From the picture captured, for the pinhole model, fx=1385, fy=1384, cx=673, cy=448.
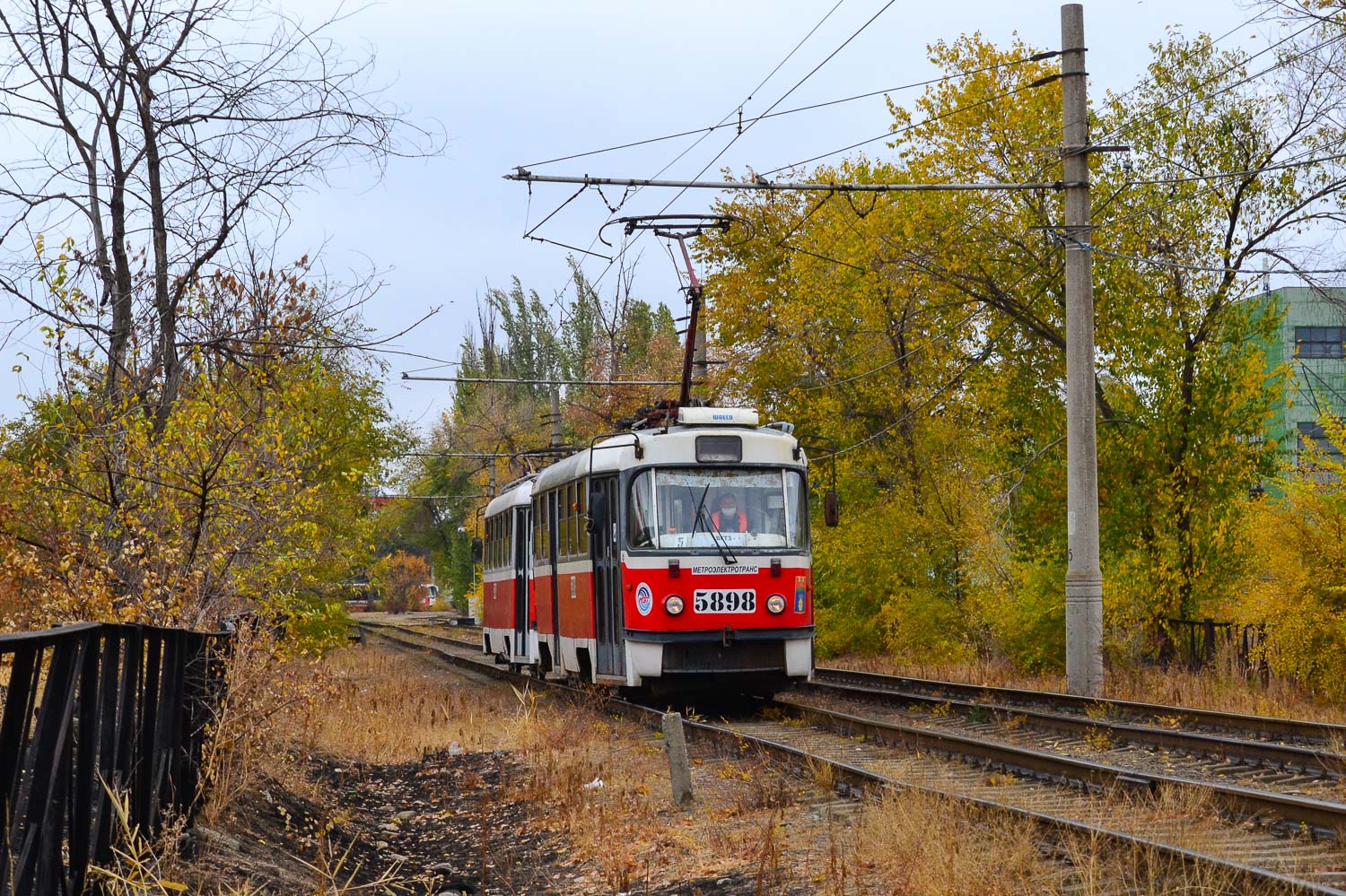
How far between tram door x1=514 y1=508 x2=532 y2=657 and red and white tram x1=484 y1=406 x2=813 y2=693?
5.13 metres

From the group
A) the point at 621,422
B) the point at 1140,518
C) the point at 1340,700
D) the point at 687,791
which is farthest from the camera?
the point at 1140,518

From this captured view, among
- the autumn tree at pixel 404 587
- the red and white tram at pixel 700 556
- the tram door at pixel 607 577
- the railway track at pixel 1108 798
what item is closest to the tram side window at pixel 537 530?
the red and white tram at pixel 700 556

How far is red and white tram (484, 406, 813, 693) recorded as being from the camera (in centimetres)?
1530

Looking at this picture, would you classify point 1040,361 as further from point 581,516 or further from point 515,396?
point 515,396

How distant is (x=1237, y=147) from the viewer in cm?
2017

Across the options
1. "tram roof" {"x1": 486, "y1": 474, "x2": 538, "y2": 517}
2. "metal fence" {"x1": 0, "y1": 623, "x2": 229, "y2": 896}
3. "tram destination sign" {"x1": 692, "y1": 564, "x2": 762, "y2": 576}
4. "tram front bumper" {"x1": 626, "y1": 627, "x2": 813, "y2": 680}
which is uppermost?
"tram roof" {"x1": 486, "y1": 474, "x2": 538, "y2": 517}

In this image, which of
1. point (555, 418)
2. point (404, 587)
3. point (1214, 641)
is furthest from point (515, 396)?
point (1214, 641)


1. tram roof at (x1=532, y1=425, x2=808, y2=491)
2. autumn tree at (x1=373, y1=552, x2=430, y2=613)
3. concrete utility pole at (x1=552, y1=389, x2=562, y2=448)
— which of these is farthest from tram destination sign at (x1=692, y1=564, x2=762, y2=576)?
autumn tree at (x1=373, y1=552, x2=430, y2=613)

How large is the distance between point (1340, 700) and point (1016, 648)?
7041 mm

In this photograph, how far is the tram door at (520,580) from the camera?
2198cm

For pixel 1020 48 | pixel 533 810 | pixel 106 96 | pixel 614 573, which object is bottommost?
pixel 533 810

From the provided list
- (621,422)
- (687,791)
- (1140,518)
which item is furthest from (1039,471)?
(687,791)

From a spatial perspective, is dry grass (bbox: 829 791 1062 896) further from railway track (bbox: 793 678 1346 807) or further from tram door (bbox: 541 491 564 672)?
tram door (bbox: 541 491 564 672)

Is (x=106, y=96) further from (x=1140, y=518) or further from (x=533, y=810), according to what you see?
(x=1140, y=518)
